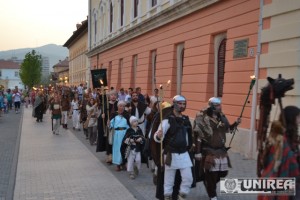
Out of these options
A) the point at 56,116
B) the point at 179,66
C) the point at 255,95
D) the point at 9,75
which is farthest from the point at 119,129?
the point at 9,75

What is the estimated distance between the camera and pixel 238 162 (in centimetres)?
1049

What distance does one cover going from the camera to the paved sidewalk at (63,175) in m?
7.55

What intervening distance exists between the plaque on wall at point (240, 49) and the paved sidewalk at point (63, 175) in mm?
5041

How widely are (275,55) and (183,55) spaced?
24.0 ft

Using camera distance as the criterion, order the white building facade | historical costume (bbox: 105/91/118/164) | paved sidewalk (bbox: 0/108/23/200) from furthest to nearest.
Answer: the white building facade < historical costume (bbox: 105/91/118/164) < paved sidewalk (bbox: 0/108/23/200)

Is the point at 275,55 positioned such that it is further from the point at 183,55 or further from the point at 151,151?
the point at 183,55

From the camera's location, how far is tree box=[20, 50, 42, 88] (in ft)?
226

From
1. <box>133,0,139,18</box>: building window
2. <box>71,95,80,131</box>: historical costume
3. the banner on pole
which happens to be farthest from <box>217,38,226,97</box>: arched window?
<box>133,0,139,18</box>: building window

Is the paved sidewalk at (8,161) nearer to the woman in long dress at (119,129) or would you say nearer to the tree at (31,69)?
the woman in long dress at (119,129)

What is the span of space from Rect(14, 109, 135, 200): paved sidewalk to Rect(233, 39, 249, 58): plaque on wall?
16.5ft

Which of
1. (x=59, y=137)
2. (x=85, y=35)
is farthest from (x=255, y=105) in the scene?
(x=85, y=35)

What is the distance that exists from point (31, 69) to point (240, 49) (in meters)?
61.5

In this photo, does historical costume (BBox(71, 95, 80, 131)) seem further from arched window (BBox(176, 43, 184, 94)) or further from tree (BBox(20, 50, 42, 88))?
tree (BBox(20, 50, 42, 88))

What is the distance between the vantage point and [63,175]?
9102mm
